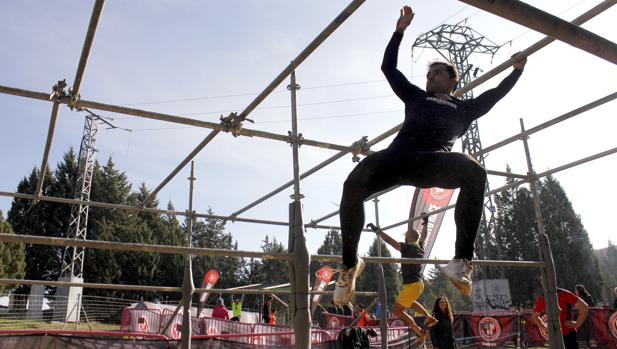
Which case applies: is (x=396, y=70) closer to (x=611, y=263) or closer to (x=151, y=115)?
(x=151, y=115)

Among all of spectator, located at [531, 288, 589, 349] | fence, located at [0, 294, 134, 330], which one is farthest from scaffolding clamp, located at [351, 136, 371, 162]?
fence, located at [0, 294, 134, 330]

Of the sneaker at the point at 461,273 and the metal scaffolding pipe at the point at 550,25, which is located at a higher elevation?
the metal scaffolding pipe at the point at 550,25

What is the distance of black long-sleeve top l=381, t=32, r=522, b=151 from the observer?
2791 millimetres

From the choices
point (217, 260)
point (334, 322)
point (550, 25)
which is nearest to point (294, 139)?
point (550, 25)

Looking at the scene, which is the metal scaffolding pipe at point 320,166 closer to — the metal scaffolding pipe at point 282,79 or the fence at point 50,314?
the metal scaffolding pipe at point 282,79

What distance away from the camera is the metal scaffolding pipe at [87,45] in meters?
3.26

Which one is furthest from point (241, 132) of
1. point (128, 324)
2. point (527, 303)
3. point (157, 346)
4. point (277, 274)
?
point (277, 274)

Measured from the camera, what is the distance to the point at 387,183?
109 inches

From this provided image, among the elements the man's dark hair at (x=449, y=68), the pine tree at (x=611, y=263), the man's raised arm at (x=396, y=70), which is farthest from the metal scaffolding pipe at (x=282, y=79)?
the pine tree at (x=611, y=263)

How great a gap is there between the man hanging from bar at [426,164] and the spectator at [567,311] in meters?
4.52

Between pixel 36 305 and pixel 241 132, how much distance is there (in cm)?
1635

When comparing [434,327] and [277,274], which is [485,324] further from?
[277,274]

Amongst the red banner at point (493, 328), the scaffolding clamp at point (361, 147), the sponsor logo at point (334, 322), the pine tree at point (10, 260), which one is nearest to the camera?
the scaffolding clamp at point (361, 147)

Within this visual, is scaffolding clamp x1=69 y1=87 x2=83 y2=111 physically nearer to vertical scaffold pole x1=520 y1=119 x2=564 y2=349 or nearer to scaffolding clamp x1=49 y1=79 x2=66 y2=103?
scaffolding clamp x1=49 y1=79 x2=66 y2=103
